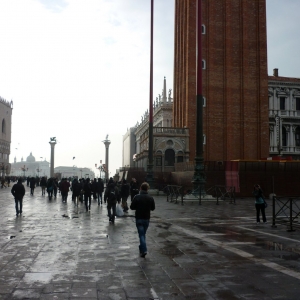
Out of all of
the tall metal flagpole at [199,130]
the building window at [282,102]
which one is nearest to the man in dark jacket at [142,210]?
the tall metal flagpole at [199,130]

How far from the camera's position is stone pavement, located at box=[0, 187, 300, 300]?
5730 mm

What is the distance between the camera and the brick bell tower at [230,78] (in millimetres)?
46250

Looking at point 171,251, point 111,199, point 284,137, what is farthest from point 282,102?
point 171,251

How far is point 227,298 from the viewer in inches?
213

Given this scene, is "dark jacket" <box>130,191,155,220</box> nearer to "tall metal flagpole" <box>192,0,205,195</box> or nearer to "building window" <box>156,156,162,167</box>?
"tall metal flagpole" <box>192,0,205,195</box>

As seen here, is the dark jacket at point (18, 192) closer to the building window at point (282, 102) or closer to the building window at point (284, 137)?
the building window at point (284, 137)

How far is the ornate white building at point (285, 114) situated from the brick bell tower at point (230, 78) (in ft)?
19.8

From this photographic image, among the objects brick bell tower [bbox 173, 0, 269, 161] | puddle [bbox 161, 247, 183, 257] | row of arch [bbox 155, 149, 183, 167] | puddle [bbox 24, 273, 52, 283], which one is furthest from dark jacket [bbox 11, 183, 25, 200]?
brick bell tower [bbox 173, 0, 269, 161]

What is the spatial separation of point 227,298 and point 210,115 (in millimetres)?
41741

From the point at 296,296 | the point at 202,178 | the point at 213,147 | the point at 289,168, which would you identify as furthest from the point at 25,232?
the point at 213,147

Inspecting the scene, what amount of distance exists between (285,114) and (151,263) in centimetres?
4937

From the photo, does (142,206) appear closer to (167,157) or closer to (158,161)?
(158,161)

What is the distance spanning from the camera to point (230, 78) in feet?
153

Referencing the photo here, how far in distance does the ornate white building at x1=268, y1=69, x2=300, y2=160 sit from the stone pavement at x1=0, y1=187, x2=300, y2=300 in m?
41.4
